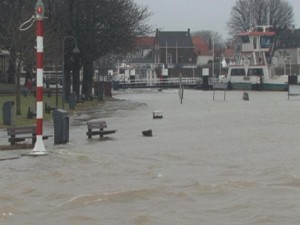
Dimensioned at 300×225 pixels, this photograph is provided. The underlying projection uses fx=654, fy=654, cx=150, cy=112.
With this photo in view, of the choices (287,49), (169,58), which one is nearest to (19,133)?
(287,49)

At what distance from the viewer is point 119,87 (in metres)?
104

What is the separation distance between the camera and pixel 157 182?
41.3 feet

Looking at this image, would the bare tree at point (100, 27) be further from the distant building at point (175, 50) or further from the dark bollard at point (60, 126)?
the distant building at point (175, 50)

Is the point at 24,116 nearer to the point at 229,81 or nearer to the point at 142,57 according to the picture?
the point at 229,81

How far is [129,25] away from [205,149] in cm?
3421

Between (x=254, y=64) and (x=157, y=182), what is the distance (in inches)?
3324

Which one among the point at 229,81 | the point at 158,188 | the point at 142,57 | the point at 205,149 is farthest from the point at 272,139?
the point at 142,57

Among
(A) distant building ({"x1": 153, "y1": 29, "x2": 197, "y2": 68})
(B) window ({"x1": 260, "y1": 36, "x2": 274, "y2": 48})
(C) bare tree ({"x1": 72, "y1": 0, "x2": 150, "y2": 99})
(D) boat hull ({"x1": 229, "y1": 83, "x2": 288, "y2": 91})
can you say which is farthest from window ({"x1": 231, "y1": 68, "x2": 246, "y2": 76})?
(A) distant building ({"x1": 153, "y1": 29, "x2": 197, "y2": 68})

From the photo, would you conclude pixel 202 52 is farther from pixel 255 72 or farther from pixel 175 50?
pixel 255 72

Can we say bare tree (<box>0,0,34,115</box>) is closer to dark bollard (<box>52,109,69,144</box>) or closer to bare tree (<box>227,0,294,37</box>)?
dark bollard (<box>52,109,69,144</box>)

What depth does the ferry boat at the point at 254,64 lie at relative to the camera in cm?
9188

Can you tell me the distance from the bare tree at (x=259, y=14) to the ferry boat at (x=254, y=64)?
13034 mm

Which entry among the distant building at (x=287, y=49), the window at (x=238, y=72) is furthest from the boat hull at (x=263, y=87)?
the distant building at (x=287, y=49)

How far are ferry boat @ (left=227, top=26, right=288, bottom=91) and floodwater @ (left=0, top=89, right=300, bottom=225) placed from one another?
70.9 m
